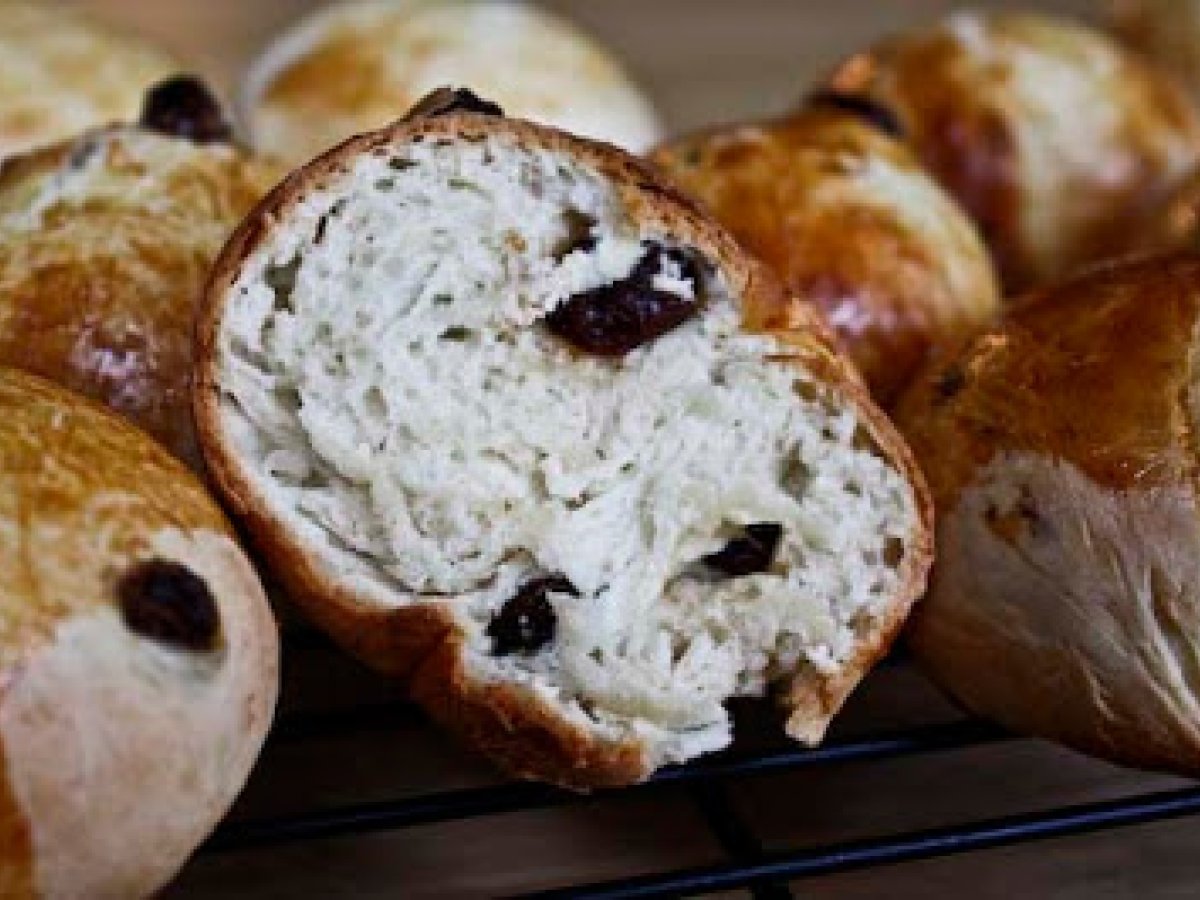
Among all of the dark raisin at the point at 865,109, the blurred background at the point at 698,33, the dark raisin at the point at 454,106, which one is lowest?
the blurred background at the point at 698,33

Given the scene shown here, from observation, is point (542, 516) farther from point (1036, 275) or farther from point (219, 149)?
point (1036, 275)

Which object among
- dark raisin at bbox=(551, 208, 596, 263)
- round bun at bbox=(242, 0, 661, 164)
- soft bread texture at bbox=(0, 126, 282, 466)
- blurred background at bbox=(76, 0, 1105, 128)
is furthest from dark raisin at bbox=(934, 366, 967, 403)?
blurred background at bbox=(76, 0, 1105, 128)

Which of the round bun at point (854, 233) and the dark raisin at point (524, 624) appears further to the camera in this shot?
the round bun at point (854, 233)

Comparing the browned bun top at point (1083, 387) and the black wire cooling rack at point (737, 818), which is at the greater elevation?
the browned bun top at point (1083, 387)

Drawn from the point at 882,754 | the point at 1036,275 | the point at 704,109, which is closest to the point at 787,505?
the point at 882,754

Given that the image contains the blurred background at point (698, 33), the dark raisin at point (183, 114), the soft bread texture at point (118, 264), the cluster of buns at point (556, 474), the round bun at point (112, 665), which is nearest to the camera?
the round bun at point (112, 665)

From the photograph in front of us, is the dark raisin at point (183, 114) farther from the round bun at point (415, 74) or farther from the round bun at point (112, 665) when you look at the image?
the round bun at point (112, 665)

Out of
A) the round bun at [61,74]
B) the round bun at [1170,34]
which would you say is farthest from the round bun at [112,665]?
the round bun at [1170,34]
